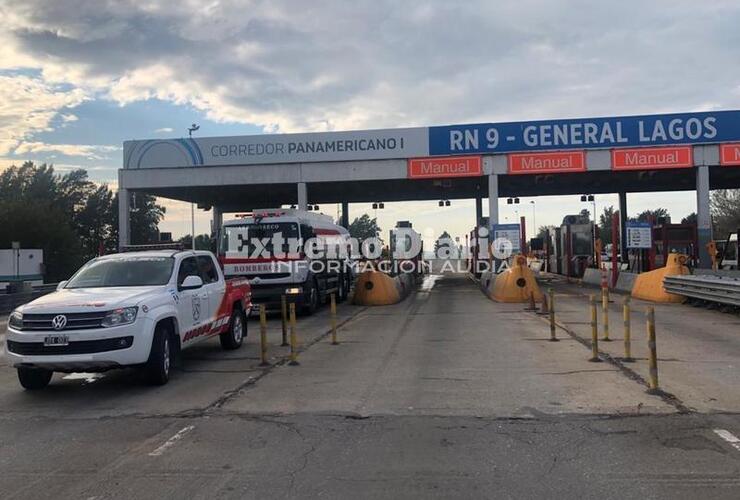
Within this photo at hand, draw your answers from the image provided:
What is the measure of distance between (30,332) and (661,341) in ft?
33.0

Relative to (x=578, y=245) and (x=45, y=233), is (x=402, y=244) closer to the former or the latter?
(x=578, y=245)

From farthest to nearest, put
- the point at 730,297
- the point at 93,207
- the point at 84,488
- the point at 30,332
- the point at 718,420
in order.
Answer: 1. the point at 93,207
2. the point at 730,297
3. the point at 30,332
4. the point at 718,420
5. the point at 84,488

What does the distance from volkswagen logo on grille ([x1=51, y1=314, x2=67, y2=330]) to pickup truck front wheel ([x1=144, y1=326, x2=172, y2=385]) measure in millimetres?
1090

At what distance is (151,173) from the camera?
92.8 ft

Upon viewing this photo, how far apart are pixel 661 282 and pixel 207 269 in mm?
14762

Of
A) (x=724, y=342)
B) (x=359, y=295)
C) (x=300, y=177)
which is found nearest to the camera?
(x=724, y=342)

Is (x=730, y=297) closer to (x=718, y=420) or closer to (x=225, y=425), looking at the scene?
(x=718, y=420)

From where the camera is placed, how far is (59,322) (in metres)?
7.81

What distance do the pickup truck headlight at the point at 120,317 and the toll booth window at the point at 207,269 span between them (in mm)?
2613

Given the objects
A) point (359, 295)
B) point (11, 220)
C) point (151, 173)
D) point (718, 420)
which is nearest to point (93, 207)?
point (11, 220)

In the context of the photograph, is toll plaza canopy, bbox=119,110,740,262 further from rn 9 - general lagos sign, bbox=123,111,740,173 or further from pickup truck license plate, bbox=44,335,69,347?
pickup truck license plate, bbox=44,335,69,347

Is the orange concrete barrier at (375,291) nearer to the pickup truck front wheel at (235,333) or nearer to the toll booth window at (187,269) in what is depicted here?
the pickup truck front wheel at (235,333)

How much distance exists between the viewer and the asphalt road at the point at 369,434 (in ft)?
16.1

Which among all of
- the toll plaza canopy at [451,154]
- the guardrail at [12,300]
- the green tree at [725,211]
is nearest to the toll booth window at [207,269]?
the guardrail at [12,300]
